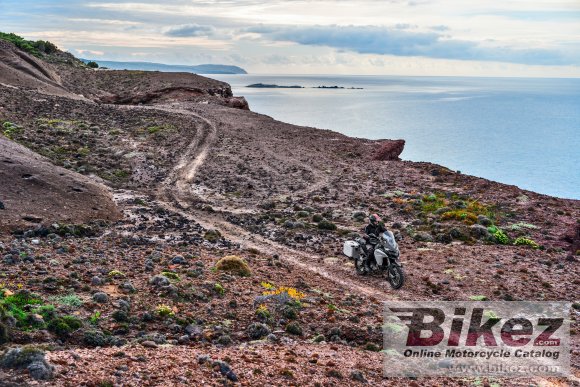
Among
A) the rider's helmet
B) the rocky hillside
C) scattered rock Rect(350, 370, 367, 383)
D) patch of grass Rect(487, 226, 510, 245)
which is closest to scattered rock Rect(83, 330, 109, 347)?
the rocky hillside

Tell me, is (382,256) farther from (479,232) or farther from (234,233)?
(479,232)

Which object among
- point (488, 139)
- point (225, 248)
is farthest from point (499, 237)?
point (488, 139)

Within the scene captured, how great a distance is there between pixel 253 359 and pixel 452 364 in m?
4.42

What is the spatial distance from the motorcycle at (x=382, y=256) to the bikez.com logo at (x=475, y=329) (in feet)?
7.10

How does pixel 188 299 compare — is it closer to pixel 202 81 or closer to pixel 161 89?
pixel 161 89

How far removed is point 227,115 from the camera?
171 ft

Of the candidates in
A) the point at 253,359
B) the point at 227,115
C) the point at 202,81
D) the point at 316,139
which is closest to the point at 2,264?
the point at 253,359

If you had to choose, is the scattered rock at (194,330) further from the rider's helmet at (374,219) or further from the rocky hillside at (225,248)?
the rider's helmet at (374,219)

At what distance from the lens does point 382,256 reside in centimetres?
1833

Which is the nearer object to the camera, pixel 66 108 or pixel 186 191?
pixel 186 191

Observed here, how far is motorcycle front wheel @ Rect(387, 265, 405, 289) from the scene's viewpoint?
17.8 meters

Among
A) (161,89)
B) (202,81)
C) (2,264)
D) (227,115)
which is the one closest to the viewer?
(2,264)

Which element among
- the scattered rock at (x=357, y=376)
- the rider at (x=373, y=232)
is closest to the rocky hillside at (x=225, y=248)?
the scattered rock at (x=357, y=376)

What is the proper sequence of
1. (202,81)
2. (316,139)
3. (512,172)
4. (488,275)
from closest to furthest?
(488,275)
(316,139)
(202,81)
(512,172)
